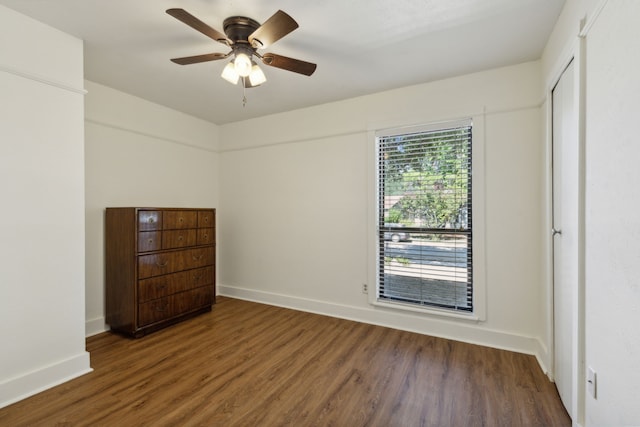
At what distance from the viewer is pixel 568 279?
5.60ft

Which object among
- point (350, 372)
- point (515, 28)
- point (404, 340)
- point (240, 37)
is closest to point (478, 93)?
point (515, 28)

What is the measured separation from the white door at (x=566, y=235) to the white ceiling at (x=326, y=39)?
1.90ft

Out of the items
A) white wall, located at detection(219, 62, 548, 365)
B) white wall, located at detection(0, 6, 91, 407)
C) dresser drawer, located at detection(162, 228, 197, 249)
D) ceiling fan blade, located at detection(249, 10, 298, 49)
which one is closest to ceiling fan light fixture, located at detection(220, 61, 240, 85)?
ceiling fan blade, located at detection(249, 10, 298, 49)

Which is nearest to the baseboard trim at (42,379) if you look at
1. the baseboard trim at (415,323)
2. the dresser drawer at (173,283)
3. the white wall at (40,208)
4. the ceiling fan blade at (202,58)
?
the white wall at (40,208)

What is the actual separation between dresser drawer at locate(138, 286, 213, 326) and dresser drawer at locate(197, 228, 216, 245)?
1.76ft

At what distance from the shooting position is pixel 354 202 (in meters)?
3.23

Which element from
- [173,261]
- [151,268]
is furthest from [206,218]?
[151,268]

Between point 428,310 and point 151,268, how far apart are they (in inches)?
111

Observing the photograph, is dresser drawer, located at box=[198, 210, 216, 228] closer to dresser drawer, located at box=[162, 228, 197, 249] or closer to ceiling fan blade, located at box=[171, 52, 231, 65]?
dresser drawer, located at box=[162, 228, 197, 249]

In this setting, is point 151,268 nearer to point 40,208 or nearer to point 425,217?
point 40,208

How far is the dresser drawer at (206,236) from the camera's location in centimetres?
337

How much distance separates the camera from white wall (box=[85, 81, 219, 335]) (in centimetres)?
286
